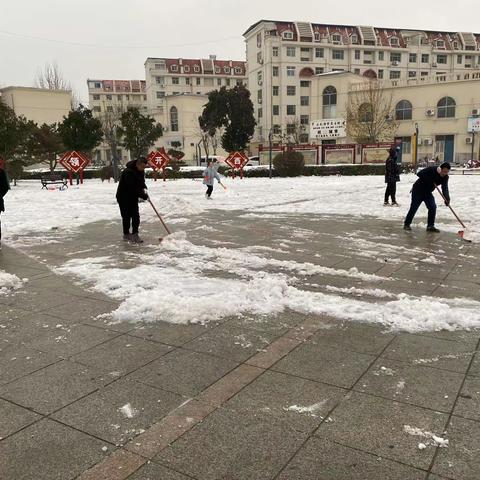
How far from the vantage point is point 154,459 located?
2459 mm

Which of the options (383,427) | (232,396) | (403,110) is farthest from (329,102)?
(383,427)

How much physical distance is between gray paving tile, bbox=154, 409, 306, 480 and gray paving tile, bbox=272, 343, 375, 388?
2.12ft

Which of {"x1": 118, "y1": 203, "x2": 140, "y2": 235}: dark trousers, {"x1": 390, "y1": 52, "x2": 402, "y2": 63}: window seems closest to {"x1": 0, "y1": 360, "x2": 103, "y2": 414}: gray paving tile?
{"x1": 118, "y1": 203, "x2": 140, "y2": 235}: dark trousers

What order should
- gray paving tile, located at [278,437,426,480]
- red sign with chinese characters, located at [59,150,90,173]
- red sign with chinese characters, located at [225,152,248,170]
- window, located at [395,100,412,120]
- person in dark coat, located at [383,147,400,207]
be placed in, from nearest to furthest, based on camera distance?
gray paving tile, located at [278,437,426,480]
person in dark coat, located at [383,147,400,207]
red sign with chinese characters, located at [59,150,90,173]
red sign with chinese characters, located at [225,152,248,170]
window, located at [395,100,412,120]

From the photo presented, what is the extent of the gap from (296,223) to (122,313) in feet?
22.0

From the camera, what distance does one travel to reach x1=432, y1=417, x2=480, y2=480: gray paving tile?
232 cm

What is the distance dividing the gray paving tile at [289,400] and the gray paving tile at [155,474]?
25.5 inches

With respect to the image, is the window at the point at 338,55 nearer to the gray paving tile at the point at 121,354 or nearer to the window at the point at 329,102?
the window at the point at 329,102

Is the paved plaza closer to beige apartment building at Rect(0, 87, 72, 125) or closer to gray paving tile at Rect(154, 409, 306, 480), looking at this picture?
gray paving tile at Rect(154, 409, 306, 480)

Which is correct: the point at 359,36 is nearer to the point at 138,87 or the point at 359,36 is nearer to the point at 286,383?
the point at 138,87

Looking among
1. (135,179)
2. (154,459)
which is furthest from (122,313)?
(135,179)

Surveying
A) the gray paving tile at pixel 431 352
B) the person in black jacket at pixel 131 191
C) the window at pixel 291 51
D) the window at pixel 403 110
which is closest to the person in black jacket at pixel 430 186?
the person in black jacket at pixel 131 191

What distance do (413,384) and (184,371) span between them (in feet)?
5.21

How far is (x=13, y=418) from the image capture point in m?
2.85
